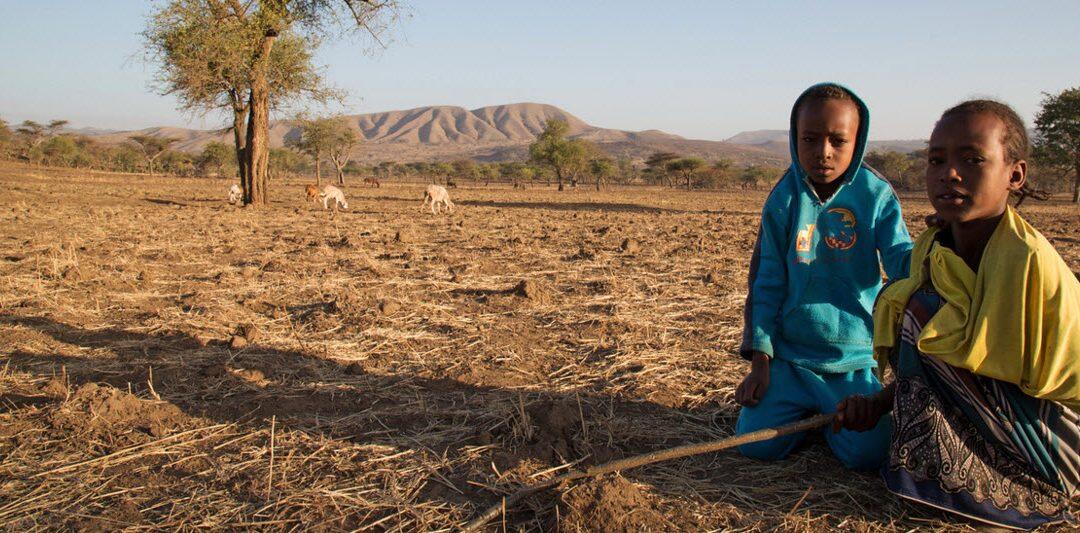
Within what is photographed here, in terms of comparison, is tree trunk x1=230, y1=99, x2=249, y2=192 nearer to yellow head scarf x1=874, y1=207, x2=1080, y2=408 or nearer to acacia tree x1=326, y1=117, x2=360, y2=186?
yellow head scarf x1=874, y1=207, x2=1080, y2=408

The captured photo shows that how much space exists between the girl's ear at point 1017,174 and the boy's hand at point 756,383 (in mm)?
927

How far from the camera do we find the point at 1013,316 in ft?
5.40

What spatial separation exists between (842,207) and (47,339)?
4.36m

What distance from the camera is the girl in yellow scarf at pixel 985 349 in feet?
5.37

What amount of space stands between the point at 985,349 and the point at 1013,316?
111 millimetres

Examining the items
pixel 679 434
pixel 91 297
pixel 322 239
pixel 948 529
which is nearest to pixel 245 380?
pixel 679 434

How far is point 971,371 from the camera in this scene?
1.77 metres

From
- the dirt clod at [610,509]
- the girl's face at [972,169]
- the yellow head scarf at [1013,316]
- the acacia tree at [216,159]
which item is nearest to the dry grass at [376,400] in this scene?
the dirt clod at [610,509]

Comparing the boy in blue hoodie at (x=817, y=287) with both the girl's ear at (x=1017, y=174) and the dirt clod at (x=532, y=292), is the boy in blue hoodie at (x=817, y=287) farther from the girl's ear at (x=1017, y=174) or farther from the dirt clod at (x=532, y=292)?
the dirt clod at (x=532, y=292)

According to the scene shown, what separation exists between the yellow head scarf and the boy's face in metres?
0.57

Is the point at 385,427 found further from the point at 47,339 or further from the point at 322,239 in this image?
the point at 322,239

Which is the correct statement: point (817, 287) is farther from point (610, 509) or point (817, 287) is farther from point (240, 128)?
point (240, 128)

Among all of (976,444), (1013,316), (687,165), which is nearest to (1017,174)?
(1013,316)

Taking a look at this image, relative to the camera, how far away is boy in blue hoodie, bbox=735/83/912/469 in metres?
2.33
